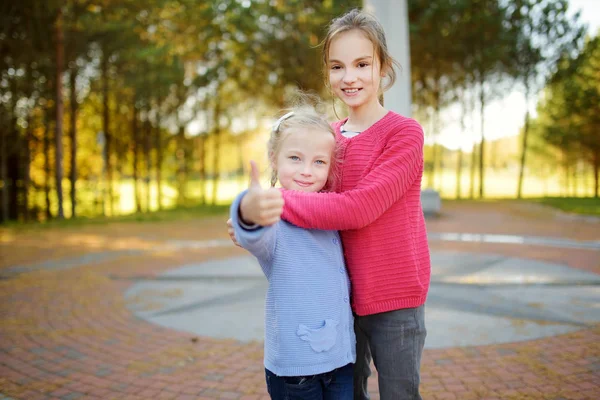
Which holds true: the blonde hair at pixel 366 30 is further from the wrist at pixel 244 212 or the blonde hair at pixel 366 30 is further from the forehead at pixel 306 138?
the wrist at pixel 244 212

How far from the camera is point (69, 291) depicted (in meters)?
5.36

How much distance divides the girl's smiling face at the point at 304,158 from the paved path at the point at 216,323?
1701mm

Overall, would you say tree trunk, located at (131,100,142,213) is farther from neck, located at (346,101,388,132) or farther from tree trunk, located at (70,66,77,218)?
neck, located at (346,101,388,132)

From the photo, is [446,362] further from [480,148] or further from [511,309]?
[480,148]

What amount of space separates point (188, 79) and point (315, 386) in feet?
66.2

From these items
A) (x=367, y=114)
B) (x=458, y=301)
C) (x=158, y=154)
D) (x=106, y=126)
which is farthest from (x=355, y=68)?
(x=158, y=154)

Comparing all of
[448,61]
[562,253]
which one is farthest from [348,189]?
[448,61]

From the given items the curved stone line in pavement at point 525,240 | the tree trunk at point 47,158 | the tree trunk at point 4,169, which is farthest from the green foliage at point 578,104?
the tree trunk at point 4,169

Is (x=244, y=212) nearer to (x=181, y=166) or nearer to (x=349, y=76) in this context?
(x=349, y=76)

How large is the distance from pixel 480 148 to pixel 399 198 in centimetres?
2233

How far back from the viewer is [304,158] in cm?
159

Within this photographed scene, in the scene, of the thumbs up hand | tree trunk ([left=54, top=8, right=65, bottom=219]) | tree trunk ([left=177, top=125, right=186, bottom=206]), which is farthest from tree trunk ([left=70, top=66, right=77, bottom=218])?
the thumbs up hand

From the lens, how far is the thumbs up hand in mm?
1275

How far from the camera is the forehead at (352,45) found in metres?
1.65
